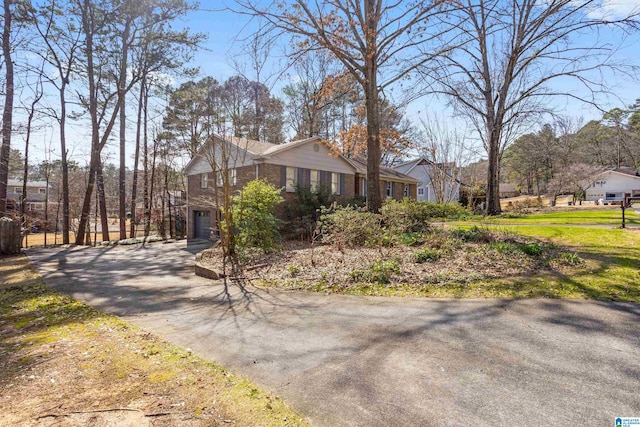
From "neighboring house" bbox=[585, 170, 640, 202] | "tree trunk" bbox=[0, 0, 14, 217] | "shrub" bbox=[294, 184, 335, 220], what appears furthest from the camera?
"neighboring house" bbox=[585, 170, 640, 202]

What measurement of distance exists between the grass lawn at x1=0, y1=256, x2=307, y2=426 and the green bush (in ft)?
11.9

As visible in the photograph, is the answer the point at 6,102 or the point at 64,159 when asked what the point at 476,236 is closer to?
the point at 6,102

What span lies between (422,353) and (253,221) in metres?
7.66

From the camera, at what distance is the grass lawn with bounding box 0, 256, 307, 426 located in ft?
7.32

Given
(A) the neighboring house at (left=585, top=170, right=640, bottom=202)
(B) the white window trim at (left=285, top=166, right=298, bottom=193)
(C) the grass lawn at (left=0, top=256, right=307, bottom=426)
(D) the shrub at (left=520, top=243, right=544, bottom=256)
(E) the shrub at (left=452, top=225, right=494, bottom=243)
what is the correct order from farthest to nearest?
1. (A) the neighboring house at (left=585, top=170, right=640, bottom=202)
2. (B) the white window trim at (left=285, top=166, right=298, bottom=193)
3. (E) the shrub at (left=452, top=225, right=494, bottom=243)
4. (D) the shrub at (left=520, top=243, right=544, bottom=256)
5. (C) the grass lawn at (left=0, top=256, right=307, bottom=426)

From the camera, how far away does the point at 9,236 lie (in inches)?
484

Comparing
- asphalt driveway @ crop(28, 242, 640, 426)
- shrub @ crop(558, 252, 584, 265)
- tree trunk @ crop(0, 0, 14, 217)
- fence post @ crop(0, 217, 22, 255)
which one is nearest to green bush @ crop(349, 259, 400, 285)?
asphalt driveway @ crop(28, 242, 640, 426)

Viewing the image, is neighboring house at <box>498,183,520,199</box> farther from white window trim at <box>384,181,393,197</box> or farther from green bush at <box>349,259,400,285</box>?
green bush at <box>349,259,400,285</box>

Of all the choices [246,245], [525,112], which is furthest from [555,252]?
[525,112]

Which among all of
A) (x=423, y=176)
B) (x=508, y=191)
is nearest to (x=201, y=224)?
(x=423, y=176)

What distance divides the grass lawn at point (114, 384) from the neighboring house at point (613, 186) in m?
52.6

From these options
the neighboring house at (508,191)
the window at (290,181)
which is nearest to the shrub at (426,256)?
the window at (290,181)

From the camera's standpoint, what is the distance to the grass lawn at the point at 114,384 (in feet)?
7.32

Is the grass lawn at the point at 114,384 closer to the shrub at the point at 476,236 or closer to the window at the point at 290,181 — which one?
the shrub at the point at 476,236
